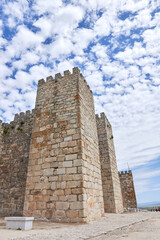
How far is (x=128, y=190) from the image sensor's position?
17234 millimetres

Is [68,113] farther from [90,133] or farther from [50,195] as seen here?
[50,195]

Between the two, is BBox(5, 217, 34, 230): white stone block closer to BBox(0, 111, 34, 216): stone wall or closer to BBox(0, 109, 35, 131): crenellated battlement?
BBox(0, 111, 34, 216): stone wall

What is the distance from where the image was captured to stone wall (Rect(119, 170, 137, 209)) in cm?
1667

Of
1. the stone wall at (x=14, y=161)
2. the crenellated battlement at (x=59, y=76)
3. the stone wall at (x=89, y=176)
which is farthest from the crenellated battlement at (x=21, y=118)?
the stone wall at (x=89, y=176)

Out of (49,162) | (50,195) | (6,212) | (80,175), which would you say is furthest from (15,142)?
(80,175)

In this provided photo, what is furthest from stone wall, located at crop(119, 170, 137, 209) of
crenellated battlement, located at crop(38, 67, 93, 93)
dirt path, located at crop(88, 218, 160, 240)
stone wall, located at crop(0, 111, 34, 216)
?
dirt path, located at crop(88, 218, 160, 240)

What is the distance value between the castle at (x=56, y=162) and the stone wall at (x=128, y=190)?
796 centimetres

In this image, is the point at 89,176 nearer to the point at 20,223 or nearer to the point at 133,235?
the point at 20,223

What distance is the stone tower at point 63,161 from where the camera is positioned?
216 inches

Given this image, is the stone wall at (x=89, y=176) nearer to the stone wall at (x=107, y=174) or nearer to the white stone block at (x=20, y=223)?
the white stone block at (x=20, y=223)

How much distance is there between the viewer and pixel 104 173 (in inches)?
427

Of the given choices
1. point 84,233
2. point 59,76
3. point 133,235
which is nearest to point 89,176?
point 84,233

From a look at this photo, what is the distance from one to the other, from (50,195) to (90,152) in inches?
87.2

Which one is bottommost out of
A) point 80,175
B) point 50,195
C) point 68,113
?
point 50,195
